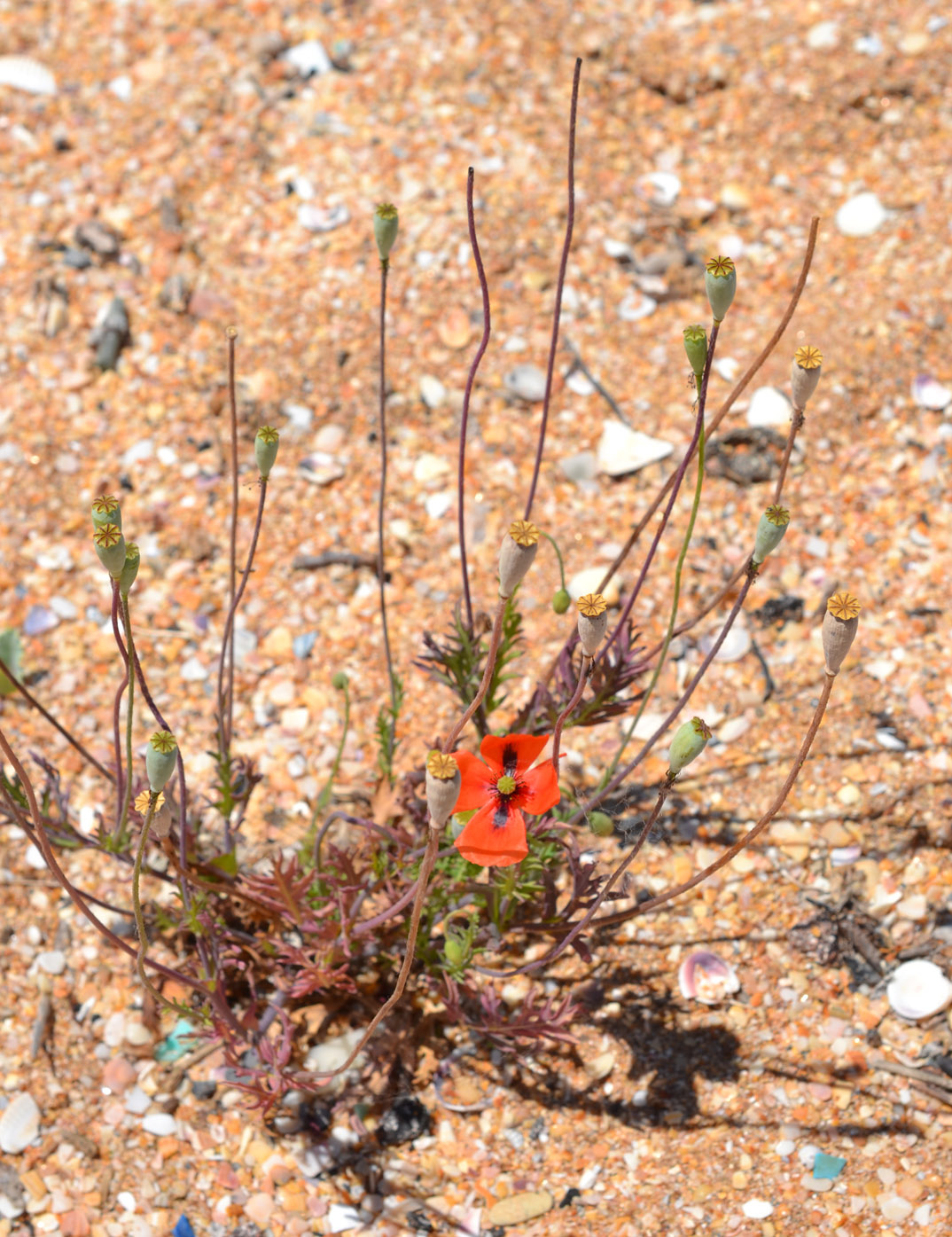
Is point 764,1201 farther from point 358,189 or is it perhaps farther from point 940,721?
point 358,189

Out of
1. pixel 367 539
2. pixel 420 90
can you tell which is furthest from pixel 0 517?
pixel 420 90

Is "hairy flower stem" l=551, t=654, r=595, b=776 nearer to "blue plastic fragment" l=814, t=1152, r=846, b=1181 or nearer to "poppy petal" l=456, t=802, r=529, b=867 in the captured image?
"poppy petal" l=456, t=802, r=529, b=867

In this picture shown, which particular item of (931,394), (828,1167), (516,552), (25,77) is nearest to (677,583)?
(516,552)

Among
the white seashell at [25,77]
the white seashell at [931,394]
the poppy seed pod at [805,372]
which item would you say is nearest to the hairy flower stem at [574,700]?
the poppy seed pod at [805,372]

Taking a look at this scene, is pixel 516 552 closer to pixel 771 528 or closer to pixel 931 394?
pixel 771 528

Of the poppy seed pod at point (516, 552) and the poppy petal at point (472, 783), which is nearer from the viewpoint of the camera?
the poppy seed pod at point (516, 552)

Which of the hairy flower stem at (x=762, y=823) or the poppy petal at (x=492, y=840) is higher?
the hairy flower stem at (x=762, y=823)

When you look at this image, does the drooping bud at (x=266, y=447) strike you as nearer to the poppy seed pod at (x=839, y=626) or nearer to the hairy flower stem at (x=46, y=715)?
the hairy flower stem at (x=46, y=715)
